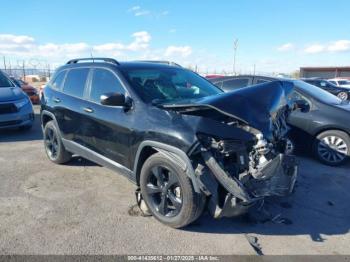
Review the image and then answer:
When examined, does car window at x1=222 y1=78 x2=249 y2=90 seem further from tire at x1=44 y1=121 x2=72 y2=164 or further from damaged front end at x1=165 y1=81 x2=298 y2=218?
damaged front end at x1=165 y1=81 x2=298 y2=218

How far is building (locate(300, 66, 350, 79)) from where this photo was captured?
46906 millimetres

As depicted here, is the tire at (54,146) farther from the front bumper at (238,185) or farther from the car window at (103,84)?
the front bumper at (238,185)

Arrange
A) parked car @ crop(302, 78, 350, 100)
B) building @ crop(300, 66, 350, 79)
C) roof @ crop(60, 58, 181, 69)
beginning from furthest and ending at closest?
building @ crop(300, 66, 350, 79)
parked car @ crop(302, 78, 350, 100)
roof @ crop(60, 58, 181, 69)

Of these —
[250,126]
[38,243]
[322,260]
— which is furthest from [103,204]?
[322,260]

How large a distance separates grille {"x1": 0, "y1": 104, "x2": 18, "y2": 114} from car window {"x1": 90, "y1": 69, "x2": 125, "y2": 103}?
4.31 meters

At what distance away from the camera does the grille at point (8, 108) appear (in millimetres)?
7922

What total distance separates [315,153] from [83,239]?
4528mm

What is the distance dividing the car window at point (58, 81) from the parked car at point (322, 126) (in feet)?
11.9

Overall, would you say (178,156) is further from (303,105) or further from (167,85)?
(303,105)

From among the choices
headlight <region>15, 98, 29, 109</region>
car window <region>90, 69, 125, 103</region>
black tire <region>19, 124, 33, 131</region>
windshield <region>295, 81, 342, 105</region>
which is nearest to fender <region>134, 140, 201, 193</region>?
car window <region>90, 69, 125, 103</region>

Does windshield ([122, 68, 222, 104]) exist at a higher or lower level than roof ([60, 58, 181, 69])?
lower

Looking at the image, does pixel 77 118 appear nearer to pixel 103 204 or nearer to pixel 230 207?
pixel 103 204

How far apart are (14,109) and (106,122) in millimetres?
4951

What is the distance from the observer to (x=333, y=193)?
473 cm
